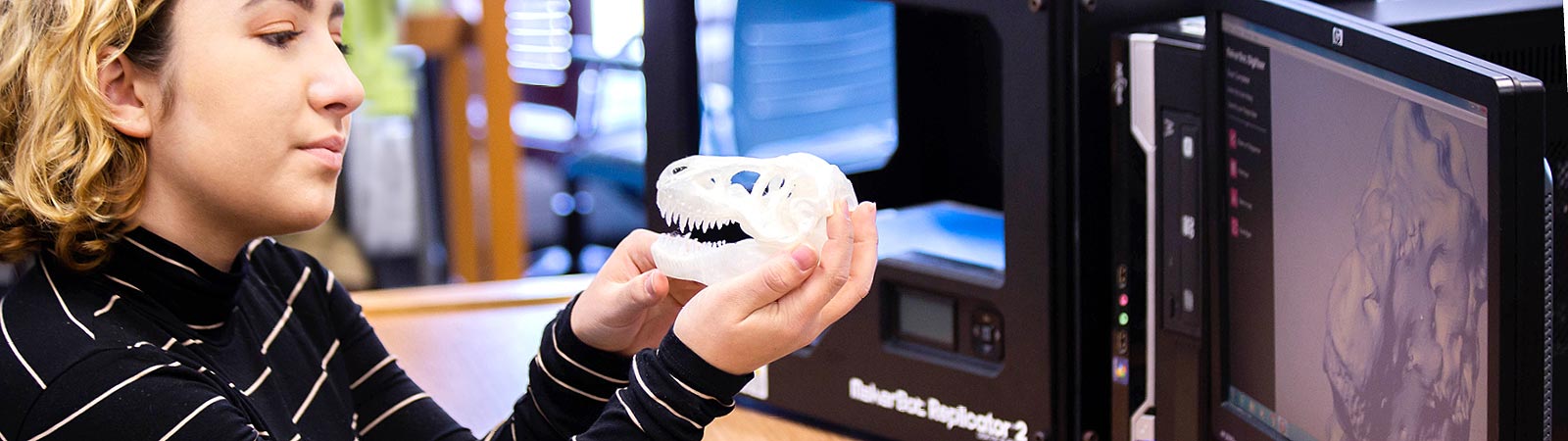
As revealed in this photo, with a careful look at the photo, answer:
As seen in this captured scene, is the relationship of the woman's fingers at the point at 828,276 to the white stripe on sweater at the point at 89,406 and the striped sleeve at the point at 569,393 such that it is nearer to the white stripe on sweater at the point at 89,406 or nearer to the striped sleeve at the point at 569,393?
the striped sleeve at the point at 569,393

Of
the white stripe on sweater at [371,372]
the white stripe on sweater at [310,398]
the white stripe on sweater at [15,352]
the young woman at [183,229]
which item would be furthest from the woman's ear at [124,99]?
Answer: the white stripe on sweater at [371,372]

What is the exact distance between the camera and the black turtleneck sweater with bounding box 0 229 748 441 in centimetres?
85

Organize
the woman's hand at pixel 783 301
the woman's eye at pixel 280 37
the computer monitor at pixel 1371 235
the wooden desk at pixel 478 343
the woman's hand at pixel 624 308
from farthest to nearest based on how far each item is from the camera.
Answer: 1. the wooden desk at pixel 478 343
2. the woman's hand at pixel 624 308
3. the woman's eye at pixel 280 37
4. the woman's hand at pixel 783 301
5. the computer monitor at pixel 1371 235

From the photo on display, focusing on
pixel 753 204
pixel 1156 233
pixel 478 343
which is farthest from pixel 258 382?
pixel 478 343

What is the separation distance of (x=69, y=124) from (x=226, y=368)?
183 mm

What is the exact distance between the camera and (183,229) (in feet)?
3.13

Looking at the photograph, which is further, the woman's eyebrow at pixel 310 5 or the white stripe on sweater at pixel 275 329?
the white stripe on sweater at pixel 275 329

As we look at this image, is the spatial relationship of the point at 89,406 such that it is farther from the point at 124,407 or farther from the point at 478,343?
the point at 478,343

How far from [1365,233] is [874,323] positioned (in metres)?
0.50

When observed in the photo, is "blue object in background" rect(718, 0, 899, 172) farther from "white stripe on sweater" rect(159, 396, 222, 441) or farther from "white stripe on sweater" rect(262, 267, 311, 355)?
"white stripe on sweater" rect(159, 396, 222, 441)

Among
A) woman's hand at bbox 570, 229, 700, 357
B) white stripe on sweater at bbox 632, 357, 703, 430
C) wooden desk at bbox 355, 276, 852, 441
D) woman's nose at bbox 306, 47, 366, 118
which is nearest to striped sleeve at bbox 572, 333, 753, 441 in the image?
white stripe on sweater at bbox 632, 357, 703, 430

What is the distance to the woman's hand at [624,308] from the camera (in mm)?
1024

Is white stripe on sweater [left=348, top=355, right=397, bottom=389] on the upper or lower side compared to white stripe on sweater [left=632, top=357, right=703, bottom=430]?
lower

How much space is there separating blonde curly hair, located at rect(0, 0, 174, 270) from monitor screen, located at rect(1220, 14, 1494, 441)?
2.06 ft
